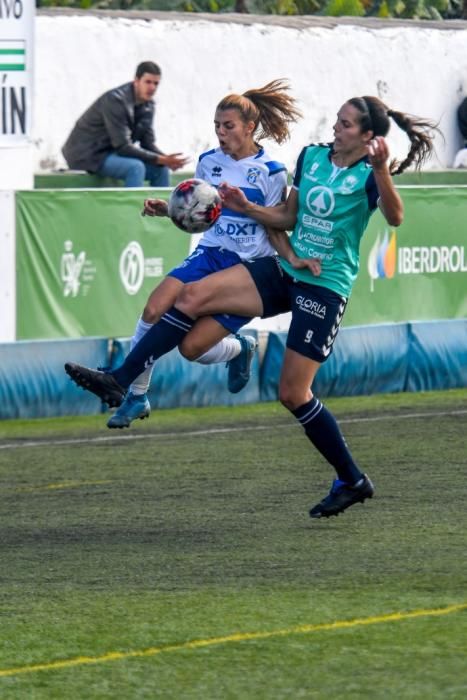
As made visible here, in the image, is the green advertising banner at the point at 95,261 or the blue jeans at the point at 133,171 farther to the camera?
the blue jeans at the point at 133,171

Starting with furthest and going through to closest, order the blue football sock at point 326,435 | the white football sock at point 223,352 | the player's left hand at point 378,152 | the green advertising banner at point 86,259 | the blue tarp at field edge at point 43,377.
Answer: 1. the green advertising banner at point 86,259
2. the blue tarp at field edge at point 43,377
3. the white football sock at point 223,352
4. the blue football sock at point 326,435
5. the player's left hand at point 378,152

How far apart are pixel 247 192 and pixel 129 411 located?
4.28 ft

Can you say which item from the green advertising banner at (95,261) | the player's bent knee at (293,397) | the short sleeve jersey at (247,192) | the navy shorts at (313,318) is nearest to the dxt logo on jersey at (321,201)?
the navy shorts at (313,318)

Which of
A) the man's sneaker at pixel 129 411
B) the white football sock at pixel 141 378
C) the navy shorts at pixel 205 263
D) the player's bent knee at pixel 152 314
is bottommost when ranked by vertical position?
the man's sneaker at pixel 129 411

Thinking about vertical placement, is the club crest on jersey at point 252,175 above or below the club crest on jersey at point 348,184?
below

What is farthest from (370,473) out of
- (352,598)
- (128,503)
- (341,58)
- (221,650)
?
(341,58)

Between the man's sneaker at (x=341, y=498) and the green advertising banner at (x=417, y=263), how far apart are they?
281 inches

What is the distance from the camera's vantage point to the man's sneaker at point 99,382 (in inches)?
371

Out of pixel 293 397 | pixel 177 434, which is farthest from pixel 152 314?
pixel 177 434

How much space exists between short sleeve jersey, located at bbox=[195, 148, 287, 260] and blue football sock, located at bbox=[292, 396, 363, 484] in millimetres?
920

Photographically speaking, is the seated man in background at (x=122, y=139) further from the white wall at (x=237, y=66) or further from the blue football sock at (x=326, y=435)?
the blue football sock at (x=326, y=435)

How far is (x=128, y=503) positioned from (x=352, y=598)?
317 cm

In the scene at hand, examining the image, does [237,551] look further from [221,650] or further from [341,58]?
[341,58]

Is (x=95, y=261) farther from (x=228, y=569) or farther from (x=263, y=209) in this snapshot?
(x=228, y=569)
